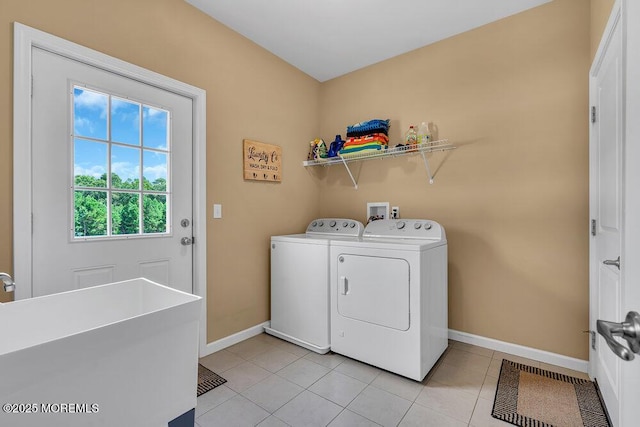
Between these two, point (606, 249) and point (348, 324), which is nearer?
point (606, 249)

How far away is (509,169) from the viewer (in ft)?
7.53

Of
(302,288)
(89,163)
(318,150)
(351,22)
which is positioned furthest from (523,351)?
(89,163)

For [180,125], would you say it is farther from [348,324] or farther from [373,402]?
[373,402]

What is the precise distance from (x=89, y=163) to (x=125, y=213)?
351mm

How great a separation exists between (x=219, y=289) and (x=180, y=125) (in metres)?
1.29

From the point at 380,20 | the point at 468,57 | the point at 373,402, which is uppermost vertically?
the point at 380,20

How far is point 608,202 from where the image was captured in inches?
62.7

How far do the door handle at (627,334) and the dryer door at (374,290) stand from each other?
4.58ft

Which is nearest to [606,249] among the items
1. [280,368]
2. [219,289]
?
[280,368]

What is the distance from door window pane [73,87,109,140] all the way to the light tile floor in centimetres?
170

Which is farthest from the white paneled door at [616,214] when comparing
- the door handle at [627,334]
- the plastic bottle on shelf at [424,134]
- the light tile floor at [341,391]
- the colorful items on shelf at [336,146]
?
the colorful items on shelf at [336,146]

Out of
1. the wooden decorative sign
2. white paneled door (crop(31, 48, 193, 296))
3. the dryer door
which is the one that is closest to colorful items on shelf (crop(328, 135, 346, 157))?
the wooden decorative sign

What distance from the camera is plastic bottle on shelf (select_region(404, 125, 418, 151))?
8.50 feet

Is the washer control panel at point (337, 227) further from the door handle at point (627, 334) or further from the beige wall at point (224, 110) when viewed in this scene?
the door handle at point (627, 334)
